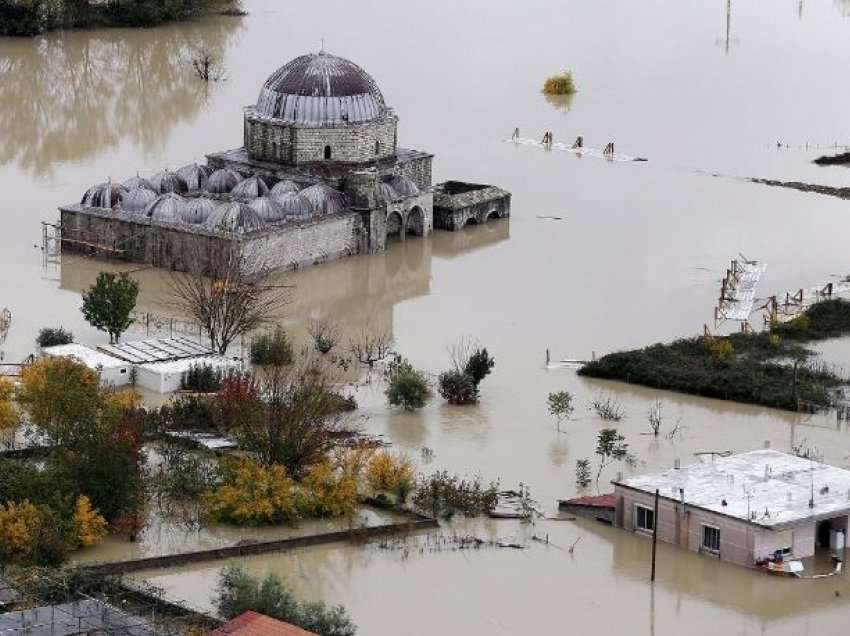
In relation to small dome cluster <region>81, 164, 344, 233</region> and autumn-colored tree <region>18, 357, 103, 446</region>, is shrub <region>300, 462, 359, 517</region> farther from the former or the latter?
small dome cluster <region>81, 164, 344, 233</region>

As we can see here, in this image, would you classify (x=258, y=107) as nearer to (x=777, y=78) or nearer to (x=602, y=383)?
(x=602, y=383)

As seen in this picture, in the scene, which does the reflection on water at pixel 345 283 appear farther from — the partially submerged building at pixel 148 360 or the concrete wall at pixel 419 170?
the partially submerged building at pixel 148 360

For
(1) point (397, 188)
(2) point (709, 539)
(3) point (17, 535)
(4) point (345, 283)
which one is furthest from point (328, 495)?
(1) point (397, 188)

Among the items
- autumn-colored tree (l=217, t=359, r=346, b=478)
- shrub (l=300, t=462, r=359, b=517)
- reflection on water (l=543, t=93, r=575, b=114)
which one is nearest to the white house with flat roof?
shrub (l=300, t=462, r=359, b=517)

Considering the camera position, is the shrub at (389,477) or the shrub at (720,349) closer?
the shrub at (389,477)

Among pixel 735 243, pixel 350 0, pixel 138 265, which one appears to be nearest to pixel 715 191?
pixel 735 243

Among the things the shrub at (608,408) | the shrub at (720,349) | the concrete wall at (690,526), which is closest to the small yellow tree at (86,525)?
the concrete wall at (690,526)
